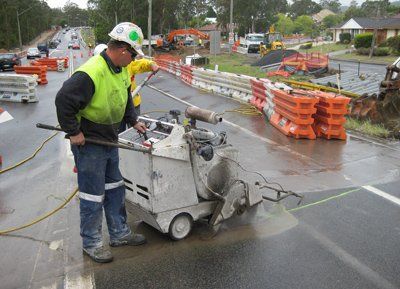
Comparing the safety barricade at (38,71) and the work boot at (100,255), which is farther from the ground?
the work boot at (100,255)

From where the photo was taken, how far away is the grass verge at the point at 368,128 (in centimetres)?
949

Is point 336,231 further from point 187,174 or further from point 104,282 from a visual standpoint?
point 104,282

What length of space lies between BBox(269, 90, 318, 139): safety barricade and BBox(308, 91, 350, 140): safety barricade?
0.20m

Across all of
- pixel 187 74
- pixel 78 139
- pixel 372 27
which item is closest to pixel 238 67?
pixel 187 74

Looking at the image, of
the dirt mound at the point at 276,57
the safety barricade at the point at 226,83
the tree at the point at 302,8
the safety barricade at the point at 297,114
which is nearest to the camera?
the safety barricade at the point at 297,114

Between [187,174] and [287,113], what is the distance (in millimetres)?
5838

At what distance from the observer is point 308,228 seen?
4.91 meters

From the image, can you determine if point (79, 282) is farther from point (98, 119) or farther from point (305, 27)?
point (305, 27)

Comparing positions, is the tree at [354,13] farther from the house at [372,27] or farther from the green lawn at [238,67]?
the green lawn at [238,67]

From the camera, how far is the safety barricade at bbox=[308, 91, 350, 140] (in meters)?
9.00

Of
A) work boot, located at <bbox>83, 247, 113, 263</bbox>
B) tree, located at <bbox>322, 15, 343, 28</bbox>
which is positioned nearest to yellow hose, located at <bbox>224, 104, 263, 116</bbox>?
work boot, located at <bbox>83, 247, 113, 263</bbox>

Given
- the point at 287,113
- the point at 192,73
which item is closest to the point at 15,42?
the point at 192,73

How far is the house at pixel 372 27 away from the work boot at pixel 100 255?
163ft

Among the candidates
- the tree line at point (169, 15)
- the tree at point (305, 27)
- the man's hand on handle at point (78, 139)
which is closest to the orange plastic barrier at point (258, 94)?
the man's hand on handle at point (78, 139)
